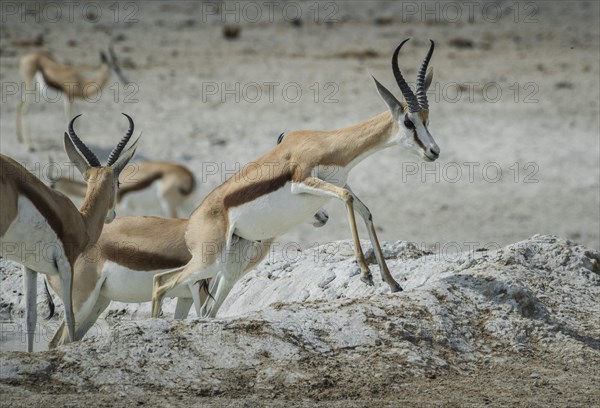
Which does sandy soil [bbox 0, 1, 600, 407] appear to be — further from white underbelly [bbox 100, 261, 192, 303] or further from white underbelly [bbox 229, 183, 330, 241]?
white underbelly [bbox 100, 261, 192, 303]

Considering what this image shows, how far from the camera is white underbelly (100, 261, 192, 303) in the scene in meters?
9.32

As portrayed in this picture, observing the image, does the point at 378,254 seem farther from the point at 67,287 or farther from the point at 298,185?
the point at 67,287

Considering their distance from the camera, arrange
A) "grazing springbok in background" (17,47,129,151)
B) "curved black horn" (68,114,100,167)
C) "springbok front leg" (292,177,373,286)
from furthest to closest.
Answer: "grazing springbok in background" (17,47,129,151) < "curved black horn" (68,114,100,167) < "springbok front leg" (292,177,373,286)

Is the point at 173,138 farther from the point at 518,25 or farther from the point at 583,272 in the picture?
the point at 518,25

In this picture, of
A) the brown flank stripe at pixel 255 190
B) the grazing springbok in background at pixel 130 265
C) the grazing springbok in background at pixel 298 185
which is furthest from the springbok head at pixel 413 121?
the grazing springbok in background at pixel 130 265

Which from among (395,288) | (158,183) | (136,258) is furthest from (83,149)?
(158,183)

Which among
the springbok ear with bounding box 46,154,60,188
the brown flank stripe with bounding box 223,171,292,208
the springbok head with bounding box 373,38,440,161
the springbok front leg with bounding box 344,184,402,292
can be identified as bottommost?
the springbok ear with bounding box 46,154,60,188

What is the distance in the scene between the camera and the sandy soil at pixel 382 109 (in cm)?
1521

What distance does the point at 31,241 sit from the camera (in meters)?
8.30

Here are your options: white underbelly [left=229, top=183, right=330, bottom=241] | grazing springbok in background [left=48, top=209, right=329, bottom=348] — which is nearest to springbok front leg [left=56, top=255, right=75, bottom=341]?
grazing springbok in background [left=48, top=209, right=329, bottom=348]

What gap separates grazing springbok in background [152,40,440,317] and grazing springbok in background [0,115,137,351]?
2.58 feet

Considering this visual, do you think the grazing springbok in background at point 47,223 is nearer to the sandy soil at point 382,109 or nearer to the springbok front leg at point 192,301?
the springbok front leg at point 192,301

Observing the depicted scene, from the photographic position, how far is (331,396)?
22.5ft

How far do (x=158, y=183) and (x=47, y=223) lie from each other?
6.95 meters
